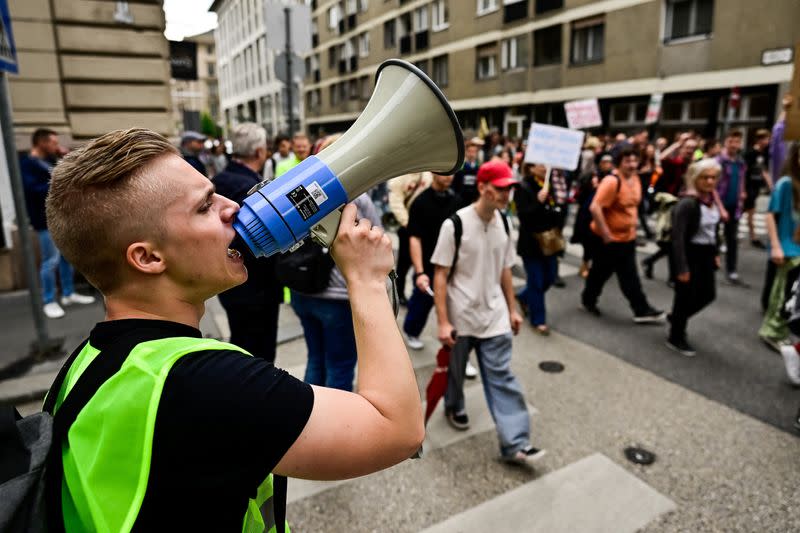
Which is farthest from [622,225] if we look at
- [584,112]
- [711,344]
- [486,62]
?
[486,62]

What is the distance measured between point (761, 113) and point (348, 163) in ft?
58.2

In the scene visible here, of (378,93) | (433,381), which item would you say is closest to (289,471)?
(378,93)

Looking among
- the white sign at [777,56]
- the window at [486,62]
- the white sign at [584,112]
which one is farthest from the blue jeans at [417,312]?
the window at [486,62]

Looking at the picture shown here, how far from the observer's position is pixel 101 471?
786 millimetres

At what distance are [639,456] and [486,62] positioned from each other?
23331 mm

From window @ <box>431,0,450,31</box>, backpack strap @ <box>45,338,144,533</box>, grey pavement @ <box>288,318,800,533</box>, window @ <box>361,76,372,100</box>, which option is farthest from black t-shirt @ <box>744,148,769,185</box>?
window @ <box>361,76,372,100</box>

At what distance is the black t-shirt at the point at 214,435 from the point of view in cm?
A: 80

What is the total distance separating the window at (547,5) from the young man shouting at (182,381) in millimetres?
21849

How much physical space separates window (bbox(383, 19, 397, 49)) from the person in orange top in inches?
1088

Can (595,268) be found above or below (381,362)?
below

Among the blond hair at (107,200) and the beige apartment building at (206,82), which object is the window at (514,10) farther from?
the beige apartment building at (206,82)

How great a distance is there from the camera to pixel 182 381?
81 cm

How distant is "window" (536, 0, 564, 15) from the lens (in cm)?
1980

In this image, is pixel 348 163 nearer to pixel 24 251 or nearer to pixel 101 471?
pixel 101 471
